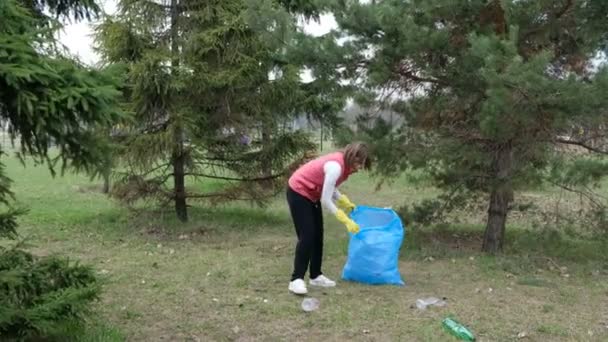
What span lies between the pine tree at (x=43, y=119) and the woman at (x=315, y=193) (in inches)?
78.2

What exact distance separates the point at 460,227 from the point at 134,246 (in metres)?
4.59

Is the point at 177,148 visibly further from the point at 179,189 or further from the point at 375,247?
the point at 375,247

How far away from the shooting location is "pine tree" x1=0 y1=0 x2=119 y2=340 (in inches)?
114

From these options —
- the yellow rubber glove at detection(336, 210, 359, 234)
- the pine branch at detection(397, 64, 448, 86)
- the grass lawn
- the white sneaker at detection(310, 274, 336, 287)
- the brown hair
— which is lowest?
the grass lawn

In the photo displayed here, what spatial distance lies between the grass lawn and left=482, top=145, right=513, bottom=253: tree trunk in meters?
0.20

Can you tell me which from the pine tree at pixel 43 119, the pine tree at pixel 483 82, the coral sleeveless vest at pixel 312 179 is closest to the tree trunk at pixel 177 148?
the pine tree at pixel 483 82

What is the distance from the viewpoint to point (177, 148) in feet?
28.9

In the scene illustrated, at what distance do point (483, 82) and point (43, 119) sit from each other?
4.51 meters

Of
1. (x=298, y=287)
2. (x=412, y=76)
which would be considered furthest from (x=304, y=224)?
(x=412, y=76)

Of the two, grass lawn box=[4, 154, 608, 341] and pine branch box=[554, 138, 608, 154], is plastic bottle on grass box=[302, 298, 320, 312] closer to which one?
grass lawn box=[4, 154, 608, 341]

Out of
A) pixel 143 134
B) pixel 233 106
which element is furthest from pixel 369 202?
pixel 143 134

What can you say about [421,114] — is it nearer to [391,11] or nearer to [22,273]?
[391,11]

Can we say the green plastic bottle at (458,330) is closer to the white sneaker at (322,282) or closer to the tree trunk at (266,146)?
the white sneaker at (322,282)

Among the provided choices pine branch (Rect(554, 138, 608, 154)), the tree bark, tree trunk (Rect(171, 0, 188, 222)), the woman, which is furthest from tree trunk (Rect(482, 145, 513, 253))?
tree trunk (Rect(171, 0, 188, 222))
